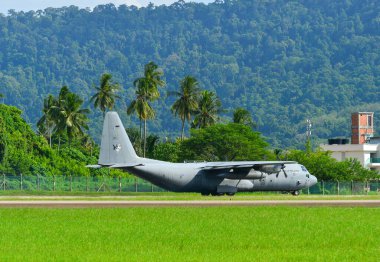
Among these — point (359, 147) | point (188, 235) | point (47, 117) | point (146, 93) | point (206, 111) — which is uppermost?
point (146, 93)

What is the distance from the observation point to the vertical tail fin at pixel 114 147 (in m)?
75.1

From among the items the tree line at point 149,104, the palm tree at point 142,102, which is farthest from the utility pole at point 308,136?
the palm tree at point 142,102

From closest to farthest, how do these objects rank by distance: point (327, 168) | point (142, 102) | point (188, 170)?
point (188, 170)
point (327, 168)
point (142, 102)

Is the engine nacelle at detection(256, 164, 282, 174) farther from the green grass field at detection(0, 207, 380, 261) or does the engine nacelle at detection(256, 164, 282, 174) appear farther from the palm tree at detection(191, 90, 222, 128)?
the palm tree at detection(191, 90, 222, 128)

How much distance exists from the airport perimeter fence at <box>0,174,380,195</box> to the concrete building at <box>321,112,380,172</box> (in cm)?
6164

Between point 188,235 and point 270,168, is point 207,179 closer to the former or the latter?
point 270,168

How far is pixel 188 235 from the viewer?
3522cm

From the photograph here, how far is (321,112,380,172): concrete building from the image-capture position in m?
162

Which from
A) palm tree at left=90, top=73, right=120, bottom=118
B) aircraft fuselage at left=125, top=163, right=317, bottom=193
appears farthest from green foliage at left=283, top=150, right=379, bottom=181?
palm tree at left=90, top=73, right=120, bottom=118

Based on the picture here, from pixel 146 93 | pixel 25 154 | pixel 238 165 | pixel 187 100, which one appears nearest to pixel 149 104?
pixel 187 100

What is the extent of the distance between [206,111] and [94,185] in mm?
52640

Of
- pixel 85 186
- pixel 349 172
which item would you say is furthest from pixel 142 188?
pixel 349 172

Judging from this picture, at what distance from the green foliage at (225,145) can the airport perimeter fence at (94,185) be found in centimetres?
1187

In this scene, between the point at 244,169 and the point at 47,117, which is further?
the point at 47,117
